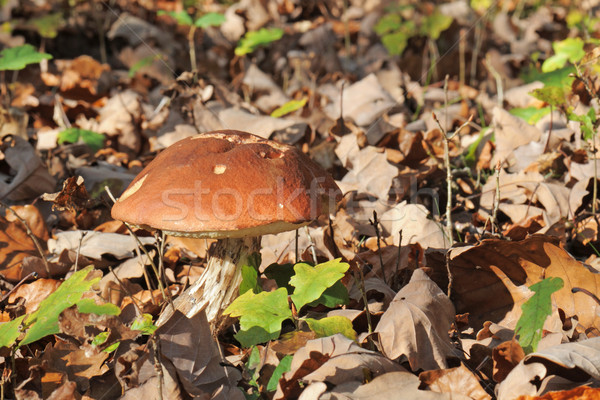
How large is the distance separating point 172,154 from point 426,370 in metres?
1.23

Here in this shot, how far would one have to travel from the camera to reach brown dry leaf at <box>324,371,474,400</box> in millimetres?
1623

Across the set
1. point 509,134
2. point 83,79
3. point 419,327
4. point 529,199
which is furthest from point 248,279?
point 83,79

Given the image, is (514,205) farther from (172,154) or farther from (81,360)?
(81,360)

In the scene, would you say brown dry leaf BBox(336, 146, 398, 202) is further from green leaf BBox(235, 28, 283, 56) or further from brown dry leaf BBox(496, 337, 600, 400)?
green leaf BBox(235, 28, 283, 56)

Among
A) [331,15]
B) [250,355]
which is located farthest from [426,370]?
[331,15]

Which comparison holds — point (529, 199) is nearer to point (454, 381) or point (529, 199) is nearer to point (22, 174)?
point (454, 381)

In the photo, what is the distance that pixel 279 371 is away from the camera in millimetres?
1779

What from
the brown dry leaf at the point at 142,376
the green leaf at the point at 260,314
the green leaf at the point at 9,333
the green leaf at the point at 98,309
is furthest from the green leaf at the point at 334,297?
the green leaf at the point at 9,333

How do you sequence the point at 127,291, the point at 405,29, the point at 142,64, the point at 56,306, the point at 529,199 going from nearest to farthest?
the point at 56,306, the point at 127,291, the point at 529,199, the point at 142,64, the point at 405,29

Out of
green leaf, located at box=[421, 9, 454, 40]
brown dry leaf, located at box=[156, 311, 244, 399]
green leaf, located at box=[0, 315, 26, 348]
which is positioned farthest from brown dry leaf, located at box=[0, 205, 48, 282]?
green leaf, located at box=[421, 9, 454, 40]

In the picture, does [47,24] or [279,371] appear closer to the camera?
[279,371]

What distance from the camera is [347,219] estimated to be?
293 centimetres

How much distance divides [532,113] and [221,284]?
2.78 metres

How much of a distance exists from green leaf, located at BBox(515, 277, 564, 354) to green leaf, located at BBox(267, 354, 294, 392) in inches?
29.5
